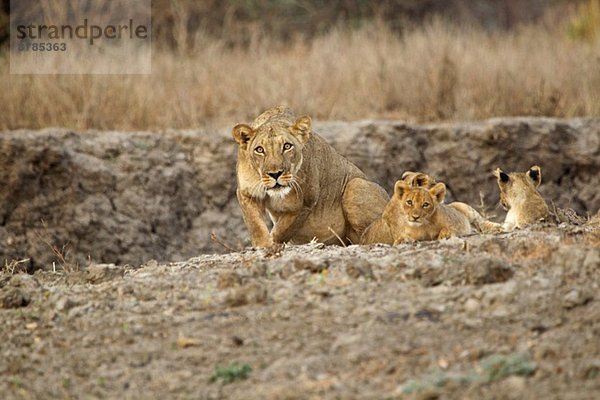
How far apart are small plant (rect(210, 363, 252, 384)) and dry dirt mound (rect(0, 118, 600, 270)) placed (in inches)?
343

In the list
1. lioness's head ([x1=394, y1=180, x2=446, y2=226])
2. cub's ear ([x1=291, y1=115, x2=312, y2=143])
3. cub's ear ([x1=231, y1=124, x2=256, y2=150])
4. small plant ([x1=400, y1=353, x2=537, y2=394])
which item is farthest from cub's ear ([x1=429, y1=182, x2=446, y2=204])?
small plant ([x1=400, y1=353, x2=537, y2=394])

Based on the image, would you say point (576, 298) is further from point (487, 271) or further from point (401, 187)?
point (401, 187)

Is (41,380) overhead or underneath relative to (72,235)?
overhead

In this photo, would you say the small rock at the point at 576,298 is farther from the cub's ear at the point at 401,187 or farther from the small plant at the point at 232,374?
the cub's ear at the point at 401,187

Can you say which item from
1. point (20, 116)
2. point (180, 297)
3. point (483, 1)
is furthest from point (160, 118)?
point (483, 1)

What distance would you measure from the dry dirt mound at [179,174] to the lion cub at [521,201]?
18.8ft

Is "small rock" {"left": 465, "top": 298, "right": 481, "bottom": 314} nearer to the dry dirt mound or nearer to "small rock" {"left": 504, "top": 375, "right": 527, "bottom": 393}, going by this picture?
"small rock" {"left": 504, "top": 375, "right": 527, "bottom": 393}

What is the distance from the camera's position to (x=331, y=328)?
22.7 feet

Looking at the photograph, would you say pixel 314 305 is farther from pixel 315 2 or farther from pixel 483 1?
pixel 483 1

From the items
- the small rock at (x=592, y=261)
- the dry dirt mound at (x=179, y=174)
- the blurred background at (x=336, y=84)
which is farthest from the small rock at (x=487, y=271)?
the blurred background at (x=336, y=84)

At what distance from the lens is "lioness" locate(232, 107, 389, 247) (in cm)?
1004

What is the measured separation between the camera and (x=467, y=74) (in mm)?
18000

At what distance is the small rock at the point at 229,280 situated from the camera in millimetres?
7824

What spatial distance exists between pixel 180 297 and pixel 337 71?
36.0 ft
